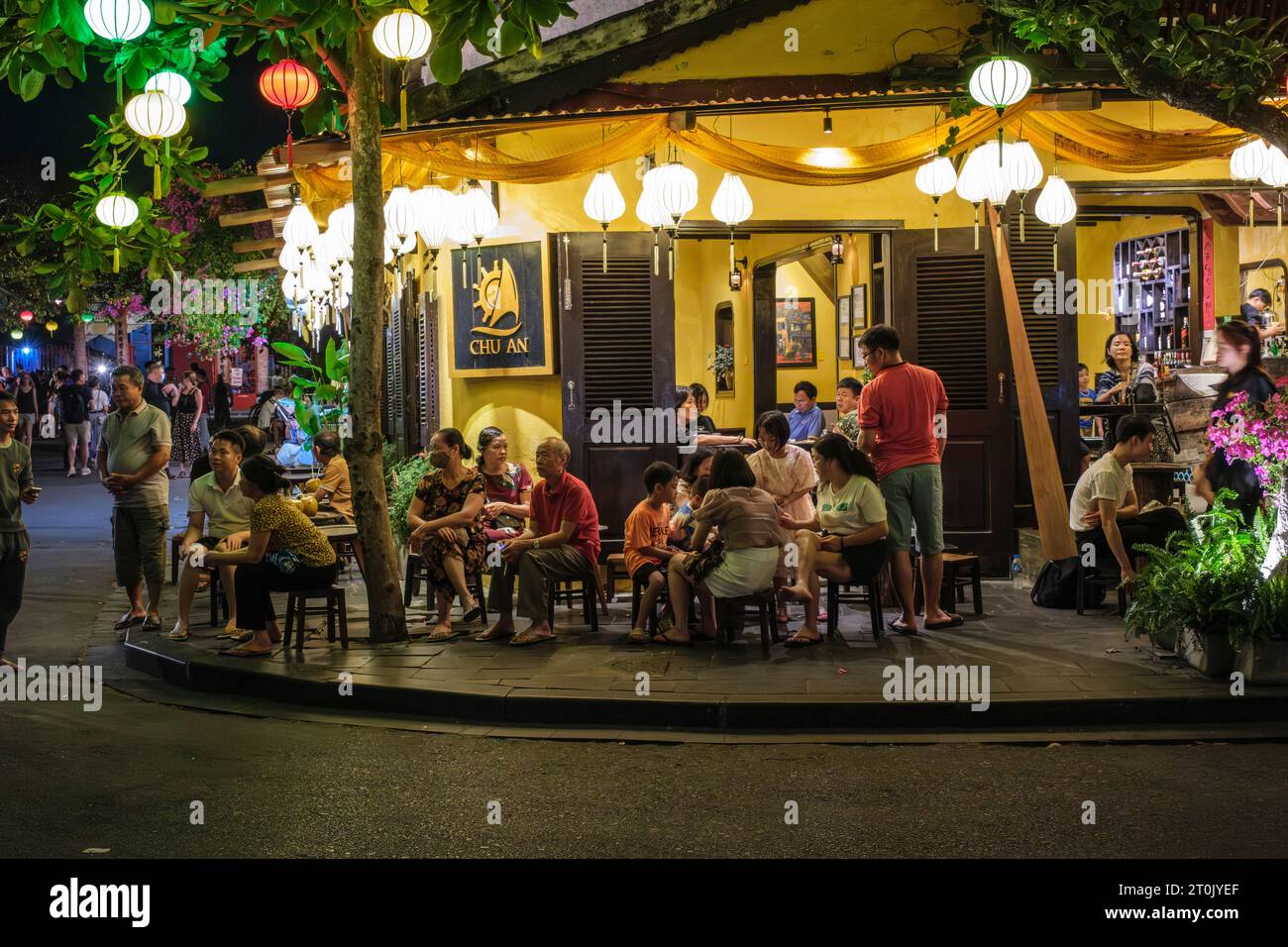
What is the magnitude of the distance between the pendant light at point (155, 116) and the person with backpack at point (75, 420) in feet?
57.3

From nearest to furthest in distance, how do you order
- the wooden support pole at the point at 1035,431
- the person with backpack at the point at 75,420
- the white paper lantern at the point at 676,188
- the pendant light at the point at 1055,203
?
1. the white paper lantern at the point at 676,188
2. the wooden support pole at the point at 1035,431
3. the pendant light at the point at 1055,203
4. the person with backpack at the point at 75,420

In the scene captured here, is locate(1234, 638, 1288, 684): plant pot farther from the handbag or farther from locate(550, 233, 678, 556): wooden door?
locate(550, 233, 678, 556): wooden door

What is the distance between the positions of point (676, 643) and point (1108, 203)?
7.74 metres

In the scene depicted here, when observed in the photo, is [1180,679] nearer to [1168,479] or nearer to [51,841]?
[1168,479]

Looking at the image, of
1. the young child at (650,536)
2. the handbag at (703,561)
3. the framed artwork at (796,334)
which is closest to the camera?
the handbag at (703,561)

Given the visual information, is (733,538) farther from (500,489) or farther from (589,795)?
(589,795)

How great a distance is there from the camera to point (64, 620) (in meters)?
11.7

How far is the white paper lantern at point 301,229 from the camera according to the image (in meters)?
14.2

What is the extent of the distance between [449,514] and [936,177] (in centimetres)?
540

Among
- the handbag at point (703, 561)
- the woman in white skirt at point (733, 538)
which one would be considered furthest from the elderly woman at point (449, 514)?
the handbag at point (703, 561)

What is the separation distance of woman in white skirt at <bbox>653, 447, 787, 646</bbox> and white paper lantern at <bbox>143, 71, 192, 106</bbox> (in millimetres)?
5636

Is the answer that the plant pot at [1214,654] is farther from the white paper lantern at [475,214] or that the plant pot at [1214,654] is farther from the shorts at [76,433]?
the shorts at [76,433]

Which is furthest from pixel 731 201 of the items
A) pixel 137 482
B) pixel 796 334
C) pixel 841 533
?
pixel 796 334

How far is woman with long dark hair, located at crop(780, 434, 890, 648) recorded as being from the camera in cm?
930
